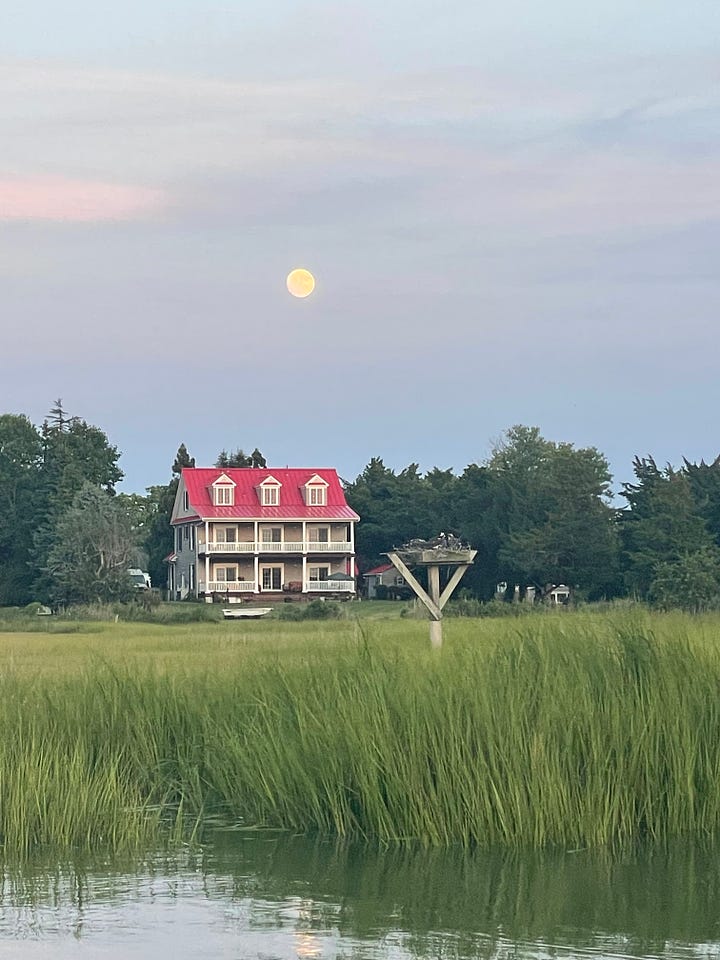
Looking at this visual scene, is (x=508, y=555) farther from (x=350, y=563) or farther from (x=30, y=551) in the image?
(x=30, y=551)

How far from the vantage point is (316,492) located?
262 feet

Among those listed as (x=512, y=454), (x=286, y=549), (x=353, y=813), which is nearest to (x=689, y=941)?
(x=353, y=813)

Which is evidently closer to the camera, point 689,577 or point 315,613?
point 689,577

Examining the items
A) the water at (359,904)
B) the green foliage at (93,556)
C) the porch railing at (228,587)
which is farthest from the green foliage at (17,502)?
the water at (359,904)

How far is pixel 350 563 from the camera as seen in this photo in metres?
79.8

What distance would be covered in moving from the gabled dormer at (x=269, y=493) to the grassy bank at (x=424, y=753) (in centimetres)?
6705

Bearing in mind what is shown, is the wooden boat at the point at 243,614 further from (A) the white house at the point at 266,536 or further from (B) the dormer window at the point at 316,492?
(B) the dormer window at the point at 316,492

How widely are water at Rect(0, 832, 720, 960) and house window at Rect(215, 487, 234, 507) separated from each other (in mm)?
68422

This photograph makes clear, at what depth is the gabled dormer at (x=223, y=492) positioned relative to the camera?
78.4m

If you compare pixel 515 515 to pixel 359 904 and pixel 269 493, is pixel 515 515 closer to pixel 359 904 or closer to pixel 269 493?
pixel 269 493

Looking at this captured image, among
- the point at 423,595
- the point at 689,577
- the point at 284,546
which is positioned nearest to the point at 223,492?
the point at 284,546

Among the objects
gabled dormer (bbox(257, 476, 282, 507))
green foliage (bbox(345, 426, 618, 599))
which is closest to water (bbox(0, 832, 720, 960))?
green foliage (bbox(345, 426, 618, 599))

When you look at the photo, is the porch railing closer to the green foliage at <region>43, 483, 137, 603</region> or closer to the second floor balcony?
the second floor balcony

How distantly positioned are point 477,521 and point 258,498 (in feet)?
40.5
